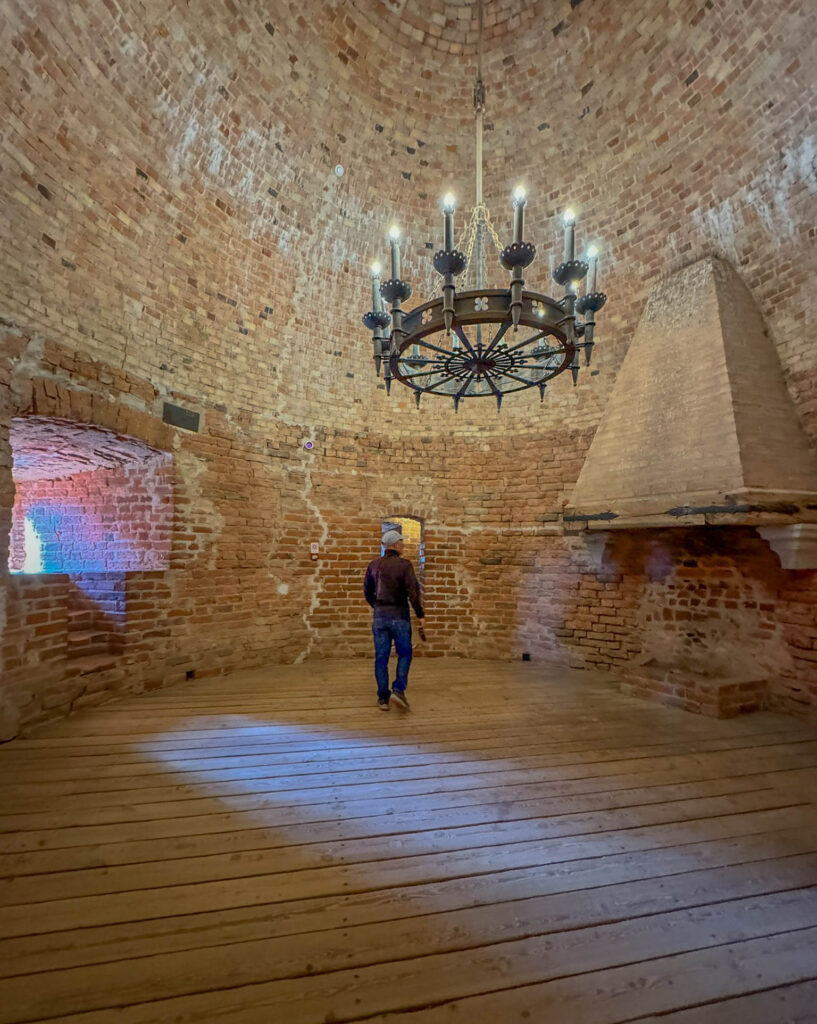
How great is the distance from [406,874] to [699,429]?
4.16 metres

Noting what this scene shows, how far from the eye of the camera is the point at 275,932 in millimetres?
1701

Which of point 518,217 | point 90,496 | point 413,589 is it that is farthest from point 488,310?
point 90,496

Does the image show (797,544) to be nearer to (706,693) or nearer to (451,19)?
(706,693)

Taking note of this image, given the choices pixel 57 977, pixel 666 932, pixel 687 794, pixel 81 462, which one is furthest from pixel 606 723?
pixel 81 462

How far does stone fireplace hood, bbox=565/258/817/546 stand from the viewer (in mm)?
3826

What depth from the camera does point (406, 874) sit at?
202 cm

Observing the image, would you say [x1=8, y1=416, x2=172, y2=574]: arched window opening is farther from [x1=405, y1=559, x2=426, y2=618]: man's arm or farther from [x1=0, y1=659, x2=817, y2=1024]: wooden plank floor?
[x1=405, y1=559, x2=426, y2=618]: man's arm

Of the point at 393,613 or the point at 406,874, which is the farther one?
the point at 393,613

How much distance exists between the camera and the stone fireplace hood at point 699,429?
383 centimetres

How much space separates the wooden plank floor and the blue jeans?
0.50 m

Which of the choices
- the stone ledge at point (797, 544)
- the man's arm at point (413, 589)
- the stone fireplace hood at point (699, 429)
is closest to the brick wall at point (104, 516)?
the man's arm at point (413, 589)

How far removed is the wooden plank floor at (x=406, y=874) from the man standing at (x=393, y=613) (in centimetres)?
50

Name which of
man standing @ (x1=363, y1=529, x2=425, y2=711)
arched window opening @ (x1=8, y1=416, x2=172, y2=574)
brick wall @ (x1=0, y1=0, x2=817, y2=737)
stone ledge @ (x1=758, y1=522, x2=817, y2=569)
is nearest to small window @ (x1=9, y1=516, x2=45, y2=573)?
arched window opening @ (x1=8, y1=416, x2=172, y2=574)

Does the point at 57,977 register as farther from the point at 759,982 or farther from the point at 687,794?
the point at 687,794
